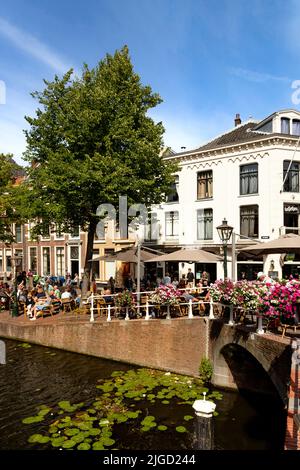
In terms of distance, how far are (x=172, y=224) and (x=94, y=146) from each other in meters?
11.8

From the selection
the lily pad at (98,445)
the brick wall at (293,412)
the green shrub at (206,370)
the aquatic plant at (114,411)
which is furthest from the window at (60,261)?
the brick wall at (293,412)

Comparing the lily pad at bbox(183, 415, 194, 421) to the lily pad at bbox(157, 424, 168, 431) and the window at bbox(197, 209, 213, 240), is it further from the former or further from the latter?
the window at bbox(197, 209, 213, 240)

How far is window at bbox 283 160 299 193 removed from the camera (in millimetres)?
23859

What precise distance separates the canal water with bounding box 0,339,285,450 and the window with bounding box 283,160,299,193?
15.3 m

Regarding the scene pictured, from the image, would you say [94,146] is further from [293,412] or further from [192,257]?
[293,412]

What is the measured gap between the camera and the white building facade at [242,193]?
926 inches

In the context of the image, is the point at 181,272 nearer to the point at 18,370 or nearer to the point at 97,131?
the point at 97,131

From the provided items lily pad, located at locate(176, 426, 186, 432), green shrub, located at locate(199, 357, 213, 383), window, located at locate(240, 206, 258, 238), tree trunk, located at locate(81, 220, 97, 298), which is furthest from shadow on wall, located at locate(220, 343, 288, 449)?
window, located at locate(240, 206, 258, 238)

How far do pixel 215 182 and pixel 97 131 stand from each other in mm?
10726

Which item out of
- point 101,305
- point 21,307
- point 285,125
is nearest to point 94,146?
Result: point 101,305

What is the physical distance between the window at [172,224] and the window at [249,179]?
18.8ft

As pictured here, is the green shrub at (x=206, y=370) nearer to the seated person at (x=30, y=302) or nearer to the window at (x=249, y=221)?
the seated person at (x=30, y=302)

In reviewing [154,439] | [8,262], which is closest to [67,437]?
[154,439]

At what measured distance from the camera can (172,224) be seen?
29.3 meters
